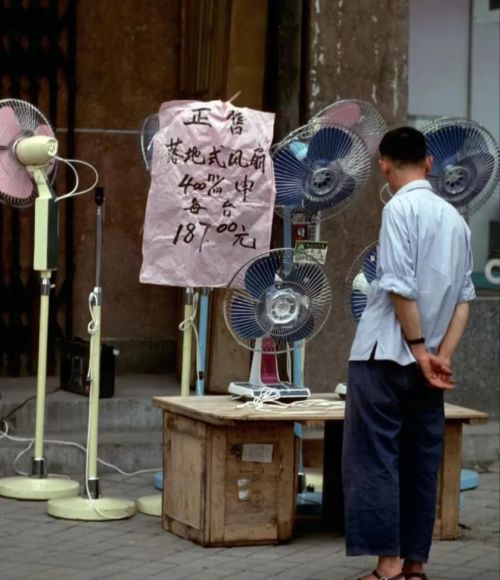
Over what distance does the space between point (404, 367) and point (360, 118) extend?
2.39 meters

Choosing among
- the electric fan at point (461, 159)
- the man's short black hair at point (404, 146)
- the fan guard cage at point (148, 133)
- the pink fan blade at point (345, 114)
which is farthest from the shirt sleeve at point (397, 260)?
the electric fan at point (461, 159)

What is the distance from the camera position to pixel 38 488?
29.4ft

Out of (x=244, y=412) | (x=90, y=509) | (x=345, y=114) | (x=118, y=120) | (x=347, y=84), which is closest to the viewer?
(x=244, y=412)

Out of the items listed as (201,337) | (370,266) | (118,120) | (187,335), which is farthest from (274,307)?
(118,120)

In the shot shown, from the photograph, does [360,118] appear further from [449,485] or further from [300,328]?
[449,485]

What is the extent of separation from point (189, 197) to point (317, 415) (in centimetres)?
132

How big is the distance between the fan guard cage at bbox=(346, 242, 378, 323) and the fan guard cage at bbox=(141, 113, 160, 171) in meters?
1.25

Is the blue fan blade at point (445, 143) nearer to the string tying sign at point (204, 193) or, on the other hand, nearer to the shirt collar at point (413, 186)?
the string tying sign at point (204, 193)

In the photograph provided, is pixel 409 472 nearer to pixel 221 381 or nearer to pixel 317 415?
pixel 317 415

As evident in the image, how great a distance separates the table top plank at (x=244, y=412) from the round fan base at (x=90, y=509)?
62 centimetres

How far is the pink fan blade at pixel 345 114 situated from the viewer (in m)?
8.80

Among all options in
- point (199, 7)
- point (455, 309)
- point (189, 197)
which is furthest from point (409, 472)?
point (199, 7)

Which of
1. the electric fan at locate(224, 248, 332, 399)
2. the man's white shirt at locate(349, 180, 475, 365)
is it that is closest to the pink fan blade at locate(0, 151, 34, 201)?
the electric fan at locate(224, 248, 332, 399)

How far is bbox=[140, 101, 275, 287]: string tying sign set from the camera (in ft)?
27.4
